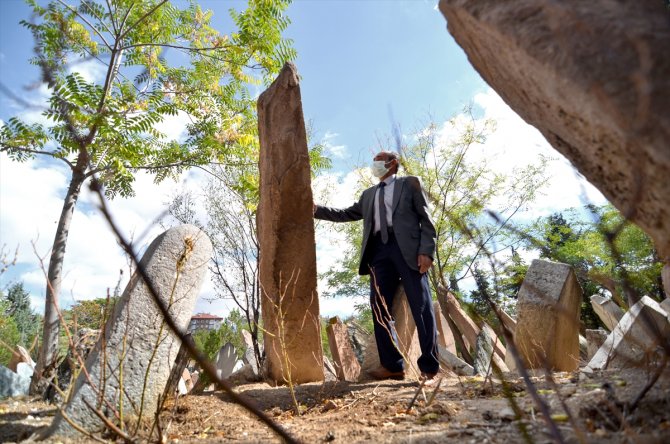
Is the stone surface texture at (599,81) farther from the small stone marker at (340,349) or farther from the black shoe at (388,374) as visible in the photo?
the small stone marker at (340,349)

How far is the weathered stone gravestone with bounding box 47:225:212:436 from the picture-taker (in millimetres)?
2113

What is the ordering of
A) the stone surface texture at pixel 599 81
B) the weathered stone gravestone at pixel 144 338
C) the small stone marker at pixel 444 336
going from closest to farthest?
the stone surface texture at pixel 599 81 → the weathered stone gravestone at pixel 144 338 → the small stone marker at pixel 444 336

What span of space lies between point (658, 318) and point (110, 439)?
4079mm

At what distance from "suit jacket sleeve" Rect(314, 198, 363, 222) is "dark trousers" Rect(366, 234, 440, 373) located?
1.31 feet

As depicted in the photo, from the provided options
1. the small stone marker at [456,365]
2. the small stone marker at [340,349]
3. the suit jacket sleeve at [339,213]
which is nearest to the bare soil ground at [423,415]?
the small stone marker at [340,349]

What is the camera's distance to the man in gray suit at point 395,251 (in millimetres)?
3318

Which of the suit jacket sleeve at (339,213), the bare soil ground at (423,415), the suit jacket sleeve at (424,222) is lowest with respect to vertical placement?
the bare soil ground at (423,415)

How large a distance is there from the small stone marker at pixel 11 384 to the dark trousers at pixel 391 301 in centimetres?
325

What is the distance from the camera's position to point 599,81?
1.01 meters

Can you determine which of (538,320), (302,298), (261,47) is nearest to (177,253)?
(302,298)

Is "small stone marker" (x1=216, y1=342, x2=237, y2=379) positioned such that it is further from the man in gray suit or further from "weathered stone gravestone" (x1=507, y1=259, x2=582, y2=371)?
"weathered stone gravestone" (x1=507, y1=259, x2=582, y2=371)

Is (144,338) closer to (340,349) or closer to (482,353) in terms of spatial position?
(340,349)

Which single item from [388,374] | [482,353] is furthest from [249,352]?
[388,374]

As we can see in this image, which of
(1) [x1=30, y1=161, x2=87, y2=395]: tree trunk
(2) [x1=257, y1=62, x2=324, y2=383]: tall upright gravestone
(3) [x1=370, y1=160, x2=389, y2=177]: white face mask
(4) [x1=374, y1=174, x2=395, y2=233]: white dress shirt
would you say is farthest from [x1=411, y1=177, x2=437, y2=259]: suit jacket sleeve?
(1) [x1=30, y1=161, x2=87, y2=395]: tree trunk
